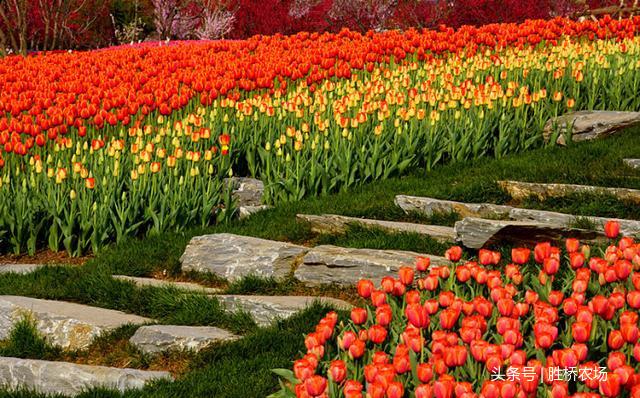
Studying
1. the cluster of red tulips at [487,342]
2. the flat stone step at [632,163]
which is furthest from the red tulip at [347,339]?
the flat stone step at [632,163]

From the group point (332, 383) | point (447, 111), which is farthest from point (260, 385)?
point (447, 111)

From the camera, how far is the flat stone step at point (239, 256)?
5.77 metres

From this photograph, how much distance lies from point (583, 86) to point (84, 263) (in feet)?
18.4

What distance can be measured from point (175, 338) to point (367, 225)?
1.90 metres

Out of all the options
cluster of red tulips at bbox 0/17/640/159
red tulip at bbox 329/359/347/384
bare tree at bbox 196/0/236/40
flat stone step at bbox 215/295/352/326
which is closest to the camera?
red tulip at bbox 329/359/347/384

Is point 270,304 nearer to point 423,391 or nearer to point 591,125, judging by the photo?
point 423,391

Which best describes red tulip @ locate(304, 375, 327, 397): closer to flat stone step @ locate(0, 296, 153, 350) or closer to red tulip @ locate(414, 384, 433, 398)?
red tulip @ locate(414, 384, 433, 398)

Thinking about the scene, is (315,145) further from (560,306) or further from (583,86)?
(560,306)

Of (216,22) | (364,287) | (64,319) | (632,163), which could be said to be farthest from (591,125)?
(216,22)

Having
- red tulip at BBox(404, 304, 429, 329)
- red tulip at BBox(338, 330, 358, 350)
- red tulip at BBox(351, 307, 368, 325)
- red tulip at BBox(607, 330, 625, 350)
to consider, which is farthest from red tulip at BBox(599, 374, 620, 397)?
red tulip at BBox(351, 307, 368, 325)

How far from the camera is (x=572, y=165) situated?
715 centimetres

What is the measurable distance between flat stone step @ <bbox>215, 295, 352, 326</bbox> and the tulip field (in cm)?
173

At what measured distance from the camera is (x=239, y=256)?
5930mm

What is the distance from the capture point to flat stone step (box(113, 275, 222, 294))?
5.63 meters
